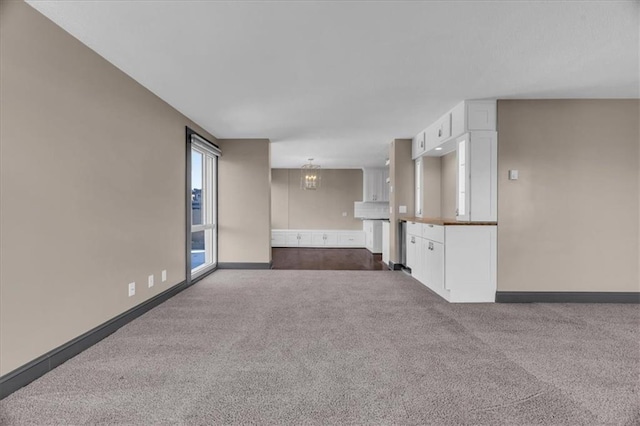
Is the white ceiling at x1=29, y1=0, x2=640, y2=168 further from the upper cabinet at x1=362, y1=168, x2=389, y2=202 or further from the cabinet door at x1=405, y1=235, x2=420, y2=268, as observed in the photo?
the upper cabinet at x1=362, y1=168, x2=389, y2=202

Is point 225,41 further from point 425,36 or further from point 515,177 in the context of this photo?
point 515,177

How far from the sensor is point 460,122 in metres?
4.06

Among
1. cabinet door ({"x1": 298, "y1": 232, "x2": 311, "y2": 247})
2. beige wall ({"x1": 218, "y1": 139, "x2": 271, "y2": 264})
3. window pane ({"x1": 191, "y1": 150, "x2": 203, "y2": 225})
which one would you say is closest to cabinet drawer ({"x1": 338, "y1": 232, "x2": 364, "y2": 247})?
cabinet door ({"x1": 298, "y1": 232, "x2": 311, "y2": 247})

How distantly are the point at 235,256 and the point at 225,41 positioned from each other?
14.0 ft

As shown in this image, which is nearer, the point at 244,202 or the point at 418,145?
the point at 418,145

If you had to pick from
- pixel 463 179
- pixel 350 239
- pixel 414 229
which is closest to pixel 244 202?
pixel 414 229

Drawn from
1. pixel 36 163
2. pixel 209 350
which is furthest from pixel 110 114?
pixel 209 350

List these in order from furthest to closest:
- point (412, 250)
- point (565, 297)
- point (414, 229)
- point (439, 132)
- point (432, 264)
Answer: point (412, 250)
point (414, 229)
point (439, 132)
point (432, 264)
point (565, 297)

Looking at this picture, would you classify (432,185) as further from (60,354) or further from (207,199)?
(60,354)

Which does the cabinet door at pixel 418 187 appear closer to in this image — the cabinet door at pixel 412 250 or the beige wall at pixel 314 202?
the cabinet door at pixel 412 250

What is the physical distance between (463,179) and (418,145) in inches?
60.8

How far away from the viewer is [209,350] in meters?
2.53

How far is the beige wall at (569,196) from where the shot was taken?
3.88 meters

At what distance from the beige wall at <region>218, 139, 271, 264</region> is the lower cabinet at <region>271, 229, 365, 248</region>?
398cm
